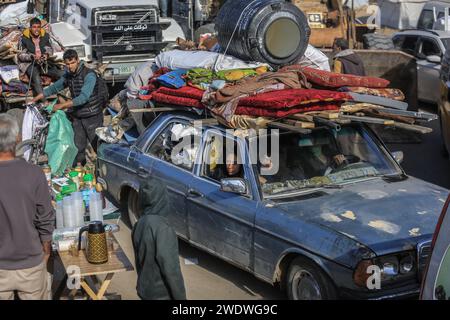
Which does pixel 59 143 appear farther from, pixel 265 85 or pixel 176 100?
pixel 265 85

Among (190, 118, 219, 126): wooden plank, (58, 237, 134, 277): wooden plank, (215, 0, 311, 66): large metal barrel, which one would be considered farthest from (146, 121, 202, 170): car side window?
(58, 237, 134, 277): wooden plank

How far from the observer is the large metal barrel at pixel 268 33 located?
353 inches

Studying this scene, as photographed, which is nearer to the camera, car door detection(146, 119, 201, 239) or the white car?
car door detection(146, 119, 201, 239)

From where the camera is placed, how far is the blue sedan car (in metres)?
6.08

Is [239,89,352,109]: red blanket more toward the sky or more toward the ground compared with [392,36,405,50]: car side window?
more toward the sky

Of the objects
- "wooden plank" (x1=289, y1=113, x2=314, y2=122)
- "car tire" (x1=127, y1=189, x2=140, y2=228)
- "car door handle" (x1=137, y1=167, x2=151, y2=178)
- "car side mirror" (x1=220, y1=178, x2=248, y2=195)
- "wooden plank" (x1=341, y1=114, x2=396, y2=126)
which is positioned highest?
"wooden plank" (x1=289, y1=113, x2=314, y2=122)

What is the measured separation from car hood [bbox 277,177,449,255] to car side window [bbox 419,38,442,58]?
9.76 meters

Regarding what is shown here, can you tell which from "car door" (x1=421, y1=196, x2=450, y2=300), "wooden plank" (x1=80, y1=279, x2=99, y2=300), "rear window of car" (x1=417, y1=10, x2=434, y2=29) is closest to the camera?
"car door" (x1=421, y1=196, x2=450, y2=300)

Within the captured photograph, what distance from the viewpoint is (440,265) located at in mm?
4422

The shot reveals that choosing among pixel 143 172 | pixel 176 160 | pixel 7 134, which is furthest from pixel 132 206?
pixel 7 134

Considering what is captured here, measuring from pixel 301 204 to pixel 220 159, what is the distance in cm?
108

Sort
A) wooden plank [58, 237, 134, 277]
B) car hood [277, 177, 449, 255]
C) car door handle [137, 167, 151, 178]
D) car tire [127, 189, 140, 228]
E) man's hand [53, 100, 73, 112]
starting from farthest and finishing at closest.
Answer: man's hand [53, 100, 73, 112] → car tire [127, 189, 140, 228] → car door handle [137, 167, 151, 178] → car hood [277, 177, 449, 255] → wooden plank [58, 237, 134, 277]

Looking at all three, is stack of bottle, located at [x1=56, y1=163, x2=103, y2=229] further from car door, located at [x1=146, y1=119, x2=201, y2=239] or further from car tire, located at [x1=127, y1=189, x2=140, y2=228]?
car tire, located at [x1=127, y1=189, x2=140, y2=228]

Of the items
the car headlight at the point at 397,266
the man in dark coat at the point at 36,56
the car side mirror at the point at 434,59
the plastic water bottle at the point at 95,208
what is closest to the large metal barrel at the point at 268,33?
the plastic water bottle at the point at 95,208
